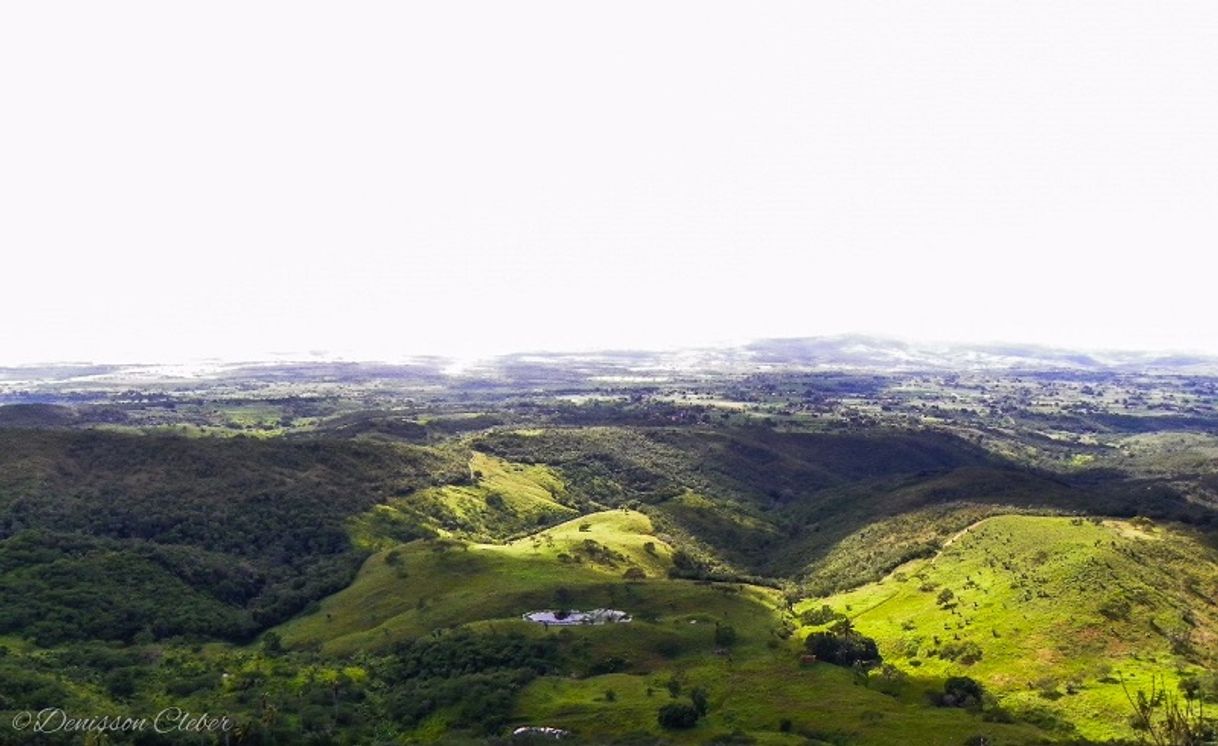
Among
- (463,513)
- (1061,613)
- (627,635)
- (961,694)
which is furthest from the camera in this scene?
(463,513)

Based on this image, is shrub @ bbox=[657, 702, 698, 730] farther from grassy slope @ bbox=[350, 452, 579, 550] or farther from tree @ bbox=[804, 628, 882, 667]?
grassy slope @ bbox=[350, 452, 579, 550]

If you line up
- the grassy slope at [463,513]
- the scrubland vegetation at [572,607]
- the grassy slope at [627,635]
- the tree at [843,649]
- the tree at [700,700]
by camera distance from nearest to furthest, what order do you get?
the grassy slope at [627,635], the scrubland vegetation at [572,607], the tree at [700,700], the tree at [843,649], the grassy slope at [463,513]

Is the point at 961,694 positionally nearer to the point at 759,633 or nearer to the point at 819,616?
the point at 759,633

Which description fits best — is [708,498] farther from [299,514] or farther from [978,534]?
[299,514]

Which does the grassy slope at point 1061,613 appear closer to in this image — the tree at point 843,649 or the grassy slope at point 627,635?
the tree at point 843,649

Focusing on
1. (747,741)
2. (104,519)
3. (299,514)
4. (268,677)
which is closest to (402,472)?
(299,514)

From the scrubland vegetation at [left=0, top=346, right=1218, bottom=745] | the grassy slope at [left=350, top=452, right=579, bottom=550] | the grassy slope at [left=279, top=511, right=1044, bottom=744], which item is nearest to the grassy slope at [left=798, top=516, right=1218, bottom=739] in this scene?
the scrubland vegetation at [left=0, top=346, right=1218, bottom=745]

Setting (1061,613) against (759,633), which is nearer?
(1061,613)

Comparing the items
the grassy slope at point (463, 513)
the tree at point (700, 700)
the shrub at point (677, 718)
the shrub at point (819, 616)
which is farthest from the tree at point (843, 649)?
the grassy slope at point (463, 513)

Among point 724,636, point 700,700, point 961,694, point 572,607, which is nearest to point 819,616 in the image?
point 724,636
